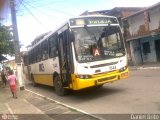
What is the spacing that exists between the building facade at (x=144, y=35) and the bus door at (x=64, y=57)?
16909 millimetres

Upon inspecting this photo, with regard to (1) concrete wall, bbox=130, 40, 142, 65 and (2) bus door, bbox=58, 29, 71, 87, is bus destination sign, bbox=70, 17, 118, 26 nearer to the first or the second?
(2) bus door, bbox=58, 29, 71, 87

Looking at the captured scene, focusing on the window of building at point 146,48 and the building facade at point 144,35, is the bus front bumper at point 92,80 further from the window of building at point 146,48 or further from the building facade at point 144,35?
the window of building at point 146,48

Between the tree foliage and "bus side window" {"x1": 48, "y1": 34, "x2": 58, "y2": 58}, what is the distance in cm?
929

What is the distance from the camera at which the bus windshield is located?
37.3ft

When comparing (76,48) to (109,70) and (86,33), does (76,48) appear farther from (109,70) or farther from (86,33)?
(109,70)

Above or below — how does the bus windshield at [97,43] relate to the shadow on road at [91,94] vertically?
above

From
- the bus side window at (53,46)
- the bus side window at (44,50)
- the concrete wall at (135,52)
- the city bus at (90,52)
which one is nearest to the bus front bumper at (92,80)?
the city bus at (90,52)

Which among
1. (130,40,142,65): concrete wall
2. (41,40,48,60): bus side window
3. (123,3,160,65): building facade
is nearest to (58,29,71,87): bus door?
(41,40,48,60): bus side window

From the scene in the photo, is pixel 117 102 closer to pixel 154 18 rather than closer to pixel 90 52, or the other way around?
pixel 90 52

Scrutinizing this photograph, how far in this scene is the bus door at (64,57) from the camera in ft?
39.2

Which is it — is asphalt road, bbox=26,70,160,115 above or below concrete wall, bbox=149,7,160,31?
below

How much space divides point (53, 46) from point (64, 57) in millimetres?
1840

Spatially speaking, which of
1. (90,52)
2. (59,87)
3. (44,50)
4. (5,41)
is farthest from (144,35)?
(90,52)

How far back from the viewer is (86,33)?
11.6 metres
